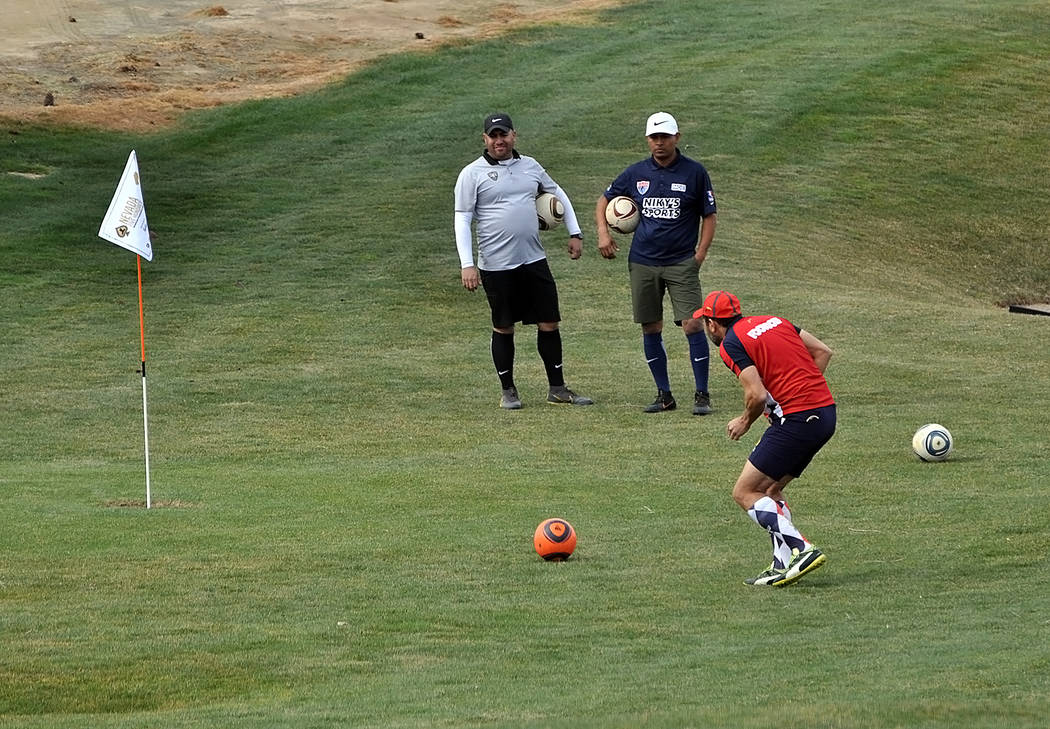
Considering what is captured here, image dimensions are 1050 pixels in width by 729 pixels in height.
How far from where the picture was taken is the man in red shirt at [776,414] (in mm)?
9258

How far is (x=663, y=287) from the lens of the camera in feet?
50.3

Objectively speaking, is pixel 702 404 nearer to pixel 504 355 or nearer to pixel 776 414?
pixel 504 355

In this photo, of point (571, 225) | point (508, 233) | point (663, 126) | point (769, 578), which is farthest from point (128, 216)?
point (769, 578)

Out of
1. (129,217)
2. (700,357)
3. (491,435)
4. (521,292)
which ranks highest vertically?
(129,217)

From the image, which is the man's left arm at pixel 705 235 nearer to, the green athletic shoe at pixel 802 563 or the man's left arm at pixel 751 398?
the man's left arm at pixel 751 398

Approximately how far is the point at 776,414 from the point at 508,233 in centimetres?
620

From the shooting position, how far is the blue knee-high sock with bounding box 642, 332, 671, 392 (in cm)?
1530

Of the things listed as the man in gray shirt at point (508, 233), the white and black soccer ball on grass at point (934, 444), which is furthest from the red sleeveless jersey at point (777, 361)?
the man in gray shirt at point (508, 233)

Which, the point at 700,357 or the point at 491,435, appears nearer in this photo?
the point at 491,435

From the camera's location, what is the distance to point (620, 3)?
4538 cm

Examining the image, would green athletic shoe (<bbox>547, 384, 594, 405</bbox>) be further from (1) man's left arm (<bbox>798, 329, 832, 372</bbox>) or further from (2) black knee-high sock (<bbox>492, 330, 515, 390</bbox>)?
(1) man's left arm (<bbox>798, 329, 832, 372</bbox>)

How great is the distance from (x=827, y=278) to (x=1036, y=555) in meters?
14.0

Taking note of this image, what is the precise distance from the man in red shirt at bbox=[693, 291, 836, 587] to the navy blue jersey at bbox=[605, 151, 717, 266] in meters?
5.63

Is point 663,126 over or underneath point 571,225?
over
